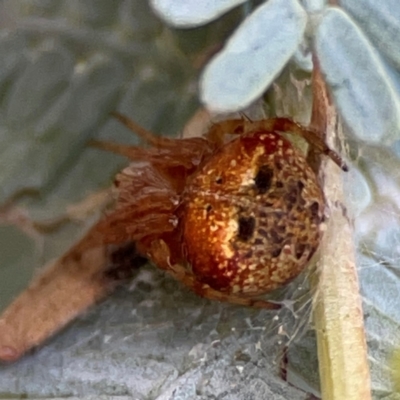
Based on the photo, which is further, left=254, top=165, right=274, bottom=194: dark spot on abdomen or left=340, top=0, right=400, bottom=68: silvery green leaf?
left=254, top=165, right=274, bottom=194: dark spot on abdomen

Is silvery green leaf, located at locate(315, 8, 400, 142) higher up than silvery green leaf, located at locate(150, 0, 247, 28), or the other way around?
silvery green leaf, located at locate(150, 0, 247, 28)

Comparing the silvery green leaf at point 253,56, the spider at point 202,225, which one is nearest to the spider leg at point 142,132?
the spider at point 202,225

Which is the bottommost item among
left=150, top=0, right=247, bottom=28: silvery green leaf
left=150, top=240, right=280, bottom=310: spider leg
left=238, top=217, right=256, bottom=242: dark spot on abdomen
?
left=150, top=240, right=280, bottom=310: spider leg

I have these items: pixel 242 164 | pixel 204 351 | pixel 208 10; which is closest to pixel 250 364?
pixel 204 351

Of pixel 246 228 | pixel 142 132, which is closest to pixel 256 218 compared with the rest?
pixel 246 228

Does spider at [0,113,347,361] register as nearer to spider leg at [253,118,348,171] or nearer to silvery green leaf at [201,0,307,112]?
spider leg at [253,118,348,171]

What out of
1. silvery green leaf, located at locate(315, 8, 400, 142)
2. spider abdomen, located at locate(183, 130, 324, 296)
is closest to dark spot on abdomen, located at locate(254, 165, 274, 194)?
spider abdomen, located at locate(183, 130, 324, 296)
